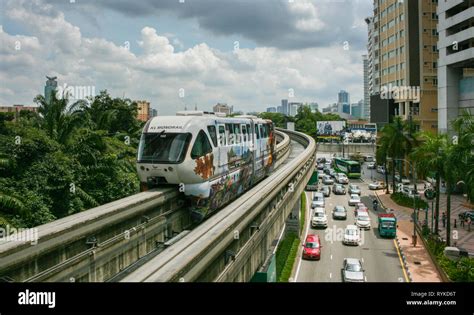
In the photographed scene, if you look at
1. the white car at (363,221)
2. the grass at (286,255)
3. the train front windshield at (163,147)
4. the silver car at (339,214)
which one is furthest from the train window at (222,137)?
the silver car at (339,214)

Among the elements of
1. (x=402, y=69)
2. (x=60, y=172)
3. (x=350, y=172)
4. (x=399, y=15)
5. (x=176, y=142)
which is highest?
(x=399, y=15)

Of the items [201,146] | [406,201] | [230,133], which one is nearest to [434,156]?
[406,201]

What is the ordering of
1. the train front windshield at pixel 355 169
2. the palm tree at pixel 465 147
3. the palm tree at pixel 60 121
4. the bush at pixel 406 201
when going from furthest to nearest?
the train front windshield at pixel 355 169, the bush at pixel 406 201, the palm tree at pixel 465 147, the palm tree at pixel 60 121

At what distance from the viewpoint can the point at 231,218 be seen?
13.4m

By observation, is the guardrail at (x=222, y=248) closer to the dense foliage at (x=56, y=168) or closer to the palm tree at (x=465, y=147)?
the dense foliage at (x=56, y=168)

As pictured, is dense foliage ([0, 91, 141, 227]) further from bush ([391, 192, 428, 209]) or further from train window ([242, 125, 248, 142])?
bush ([391, 192, 428, 209])

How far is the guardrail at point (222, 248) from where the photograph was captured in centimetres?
890

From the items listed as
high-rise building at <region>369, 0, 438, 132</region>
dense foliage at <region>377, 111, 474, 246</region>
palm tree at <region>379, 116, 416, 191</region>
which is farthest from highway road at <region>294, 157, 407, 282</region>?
high-rise building at <region>369, 0, 438, 132</region>

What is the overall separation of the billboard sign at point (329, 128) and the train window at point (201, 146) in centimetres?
10214

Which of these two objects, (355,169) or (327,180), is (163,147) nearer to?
(327,180)
